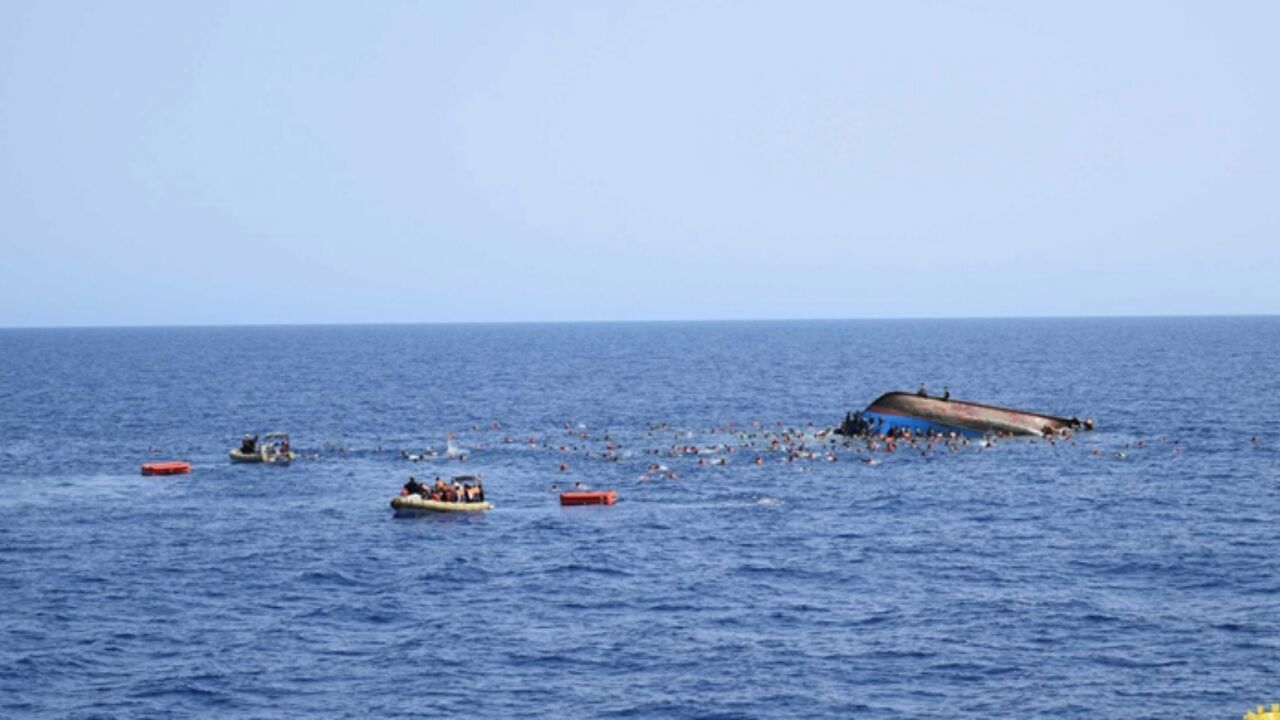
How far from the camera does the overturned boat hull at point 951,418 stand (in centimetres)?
11825

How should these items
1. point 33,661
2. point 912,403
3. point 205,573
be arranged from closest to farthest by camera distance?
point 33,661 → point 205,573 → point 912,403

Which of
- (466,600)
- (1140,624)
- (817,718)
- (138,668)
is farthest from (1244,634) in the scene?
(138,668)

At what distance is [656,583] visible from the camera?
65625 mm

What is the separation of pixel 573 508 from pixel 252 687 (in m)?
37.3

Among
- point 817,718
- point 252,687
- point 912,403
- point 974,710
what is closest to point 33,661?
point 252,687

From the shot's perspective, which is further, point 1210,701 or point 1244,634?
point 1244,634

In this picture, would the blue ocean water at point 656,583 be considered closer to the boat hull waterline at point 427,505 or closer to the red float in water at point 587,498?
the red float in water at point 587,498

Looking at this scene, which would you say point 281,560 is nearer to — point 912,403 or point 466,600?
point 466,600

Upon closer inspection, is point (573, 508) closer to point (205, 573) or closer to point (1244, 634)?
point (205, 573)

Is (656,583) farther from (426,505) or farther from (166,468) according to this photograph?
(166,468)

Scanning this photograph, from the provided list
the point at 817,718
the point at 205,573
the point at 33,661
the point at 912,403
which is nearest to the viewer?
the point at 817,718

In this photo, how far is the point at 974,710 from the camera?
46.5 m

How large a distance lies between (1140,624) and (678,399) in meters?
119

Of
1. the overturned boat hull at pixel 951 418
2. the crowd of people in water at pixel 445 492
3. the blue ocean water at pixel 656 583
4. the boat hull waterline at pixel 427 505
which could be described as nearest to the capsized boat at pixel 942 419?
the overturned boat hull at pixel 951 418
